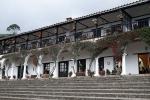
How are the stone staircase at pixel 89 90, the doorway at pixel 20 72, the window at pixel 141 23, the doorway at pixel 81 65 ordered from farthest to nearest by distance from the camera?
the doorway at pixel 20 72
the doorway at pixel 81 65
the window at pixel 141 23
the stone staircase at pixel 89 90

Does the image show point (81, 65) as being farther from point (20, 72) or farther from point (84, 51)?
point (20, 72)

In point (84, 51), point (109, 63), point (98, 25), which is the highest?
point (98, 25)

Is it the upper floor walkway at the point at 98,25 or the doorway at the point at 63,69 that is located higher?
the upper floor walkway at the point at 98,25

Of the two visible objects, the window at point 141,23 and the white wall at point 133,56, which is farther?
the window at point 141,23

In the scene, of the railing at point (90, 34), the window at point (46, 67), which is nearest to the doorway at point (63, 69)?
the window at point (46, 67)

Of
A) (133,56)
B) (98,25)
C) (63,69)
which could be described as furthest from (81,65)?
(133,56)

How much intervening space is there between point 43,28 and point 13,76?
7442 millimetres

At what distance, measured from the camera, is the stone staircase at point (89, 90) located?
13.0 meters

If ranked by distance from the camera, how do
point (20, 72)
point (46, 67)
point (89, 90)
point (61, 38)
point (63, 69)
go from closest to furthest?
point (89, 90) < point (63, 69) < point (46, 67) < point (61, 38) < point (20, 72)

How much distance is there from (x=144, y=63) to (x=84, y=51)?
5.85 metres

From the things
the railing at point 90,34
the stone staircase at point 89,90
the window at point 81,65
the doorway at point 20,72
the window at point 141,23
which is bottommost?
the stone staircase at point 89,90

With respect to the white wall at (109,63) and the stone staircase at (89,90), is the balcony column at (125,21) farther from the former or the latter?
the stone staircase at (89,90)

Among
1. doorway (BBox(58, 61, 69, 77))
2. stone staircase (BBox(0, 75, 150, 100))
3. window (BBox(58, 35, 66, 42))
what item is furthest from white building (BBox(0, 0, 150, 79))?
stone staircase (BBox(0, 75, 150, 100))

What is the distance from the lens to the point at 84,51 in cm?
2423
